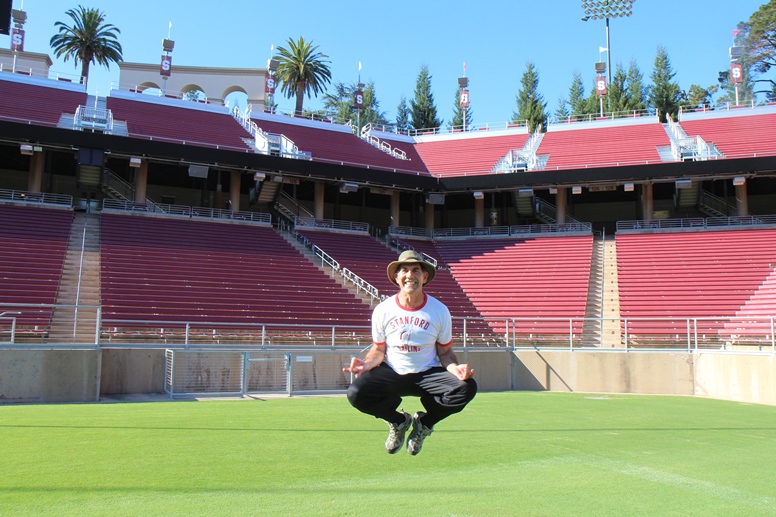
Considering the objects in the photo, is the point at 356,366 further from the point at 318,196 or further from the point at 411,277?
the point at 318,196

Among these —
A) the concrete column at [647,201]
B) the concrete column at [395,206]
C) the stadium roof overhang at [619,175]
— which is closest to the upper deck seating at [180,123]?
the concrete column at [395,206]

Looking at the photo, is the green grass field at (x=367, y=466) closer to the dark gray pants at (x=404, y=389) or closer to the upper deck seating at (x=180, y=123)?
the dark gray pants at (x=404, y=389)

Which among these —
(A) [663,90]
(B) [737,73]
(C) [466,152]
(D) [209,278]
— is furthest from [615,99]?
(D) [209,278]

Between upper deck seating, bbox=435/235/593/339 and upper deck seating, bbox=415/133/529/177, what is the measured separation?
5084 millimetres

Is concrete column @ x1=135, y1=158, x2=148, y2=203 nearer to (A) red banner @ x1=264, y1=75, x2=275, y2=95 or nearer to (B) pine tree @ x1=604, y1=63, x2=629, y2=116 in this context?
(A) red banner @ x1=264, y1=75, x2=275, y2=95

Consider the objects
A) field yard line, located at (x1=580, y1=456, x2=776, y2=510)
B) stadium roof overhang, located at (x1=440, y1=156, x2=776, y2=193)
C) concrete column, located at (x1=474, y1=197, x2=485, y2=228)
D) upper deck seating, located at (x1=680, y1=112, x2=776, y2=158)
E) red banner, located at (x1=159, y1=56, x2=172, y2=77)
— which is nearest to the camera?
field yard line, located at (x1=580, y1=456, x2=776, y2=510)

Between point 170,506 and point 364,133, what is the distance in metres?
38.5

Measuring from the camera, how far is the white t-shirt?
4762 mm

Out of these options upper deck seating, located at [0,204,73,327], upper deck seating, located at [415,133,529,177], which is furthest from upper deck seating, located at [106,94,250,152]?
upper deck seating, located at [415,133,529,177]

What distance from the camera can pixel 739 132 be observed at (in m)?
35.2

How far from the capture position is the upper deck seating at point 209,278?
820 inches

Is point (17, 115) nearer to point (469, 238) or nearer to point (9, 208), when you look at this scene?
point (9, 208)

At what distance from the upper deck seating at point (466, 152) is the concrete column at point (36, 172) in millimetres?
19733

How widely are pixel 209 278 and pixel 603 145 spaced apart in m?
23.8
